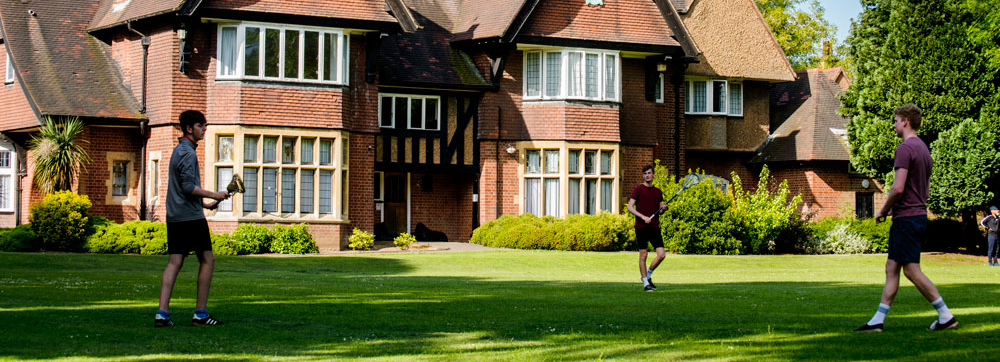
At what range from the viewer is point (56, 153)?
88.9 ft

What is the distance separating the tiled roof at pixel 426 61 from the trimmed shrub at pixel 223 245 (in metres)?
6.69

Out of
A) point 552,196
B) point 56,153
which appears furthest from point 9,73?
point 552,196

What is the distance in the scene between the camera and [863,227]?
33188 mm

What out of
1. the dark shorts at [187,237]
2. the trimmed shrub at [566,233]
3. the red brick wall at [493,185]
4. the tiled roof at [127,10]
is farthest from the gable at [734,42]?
the dark shorts at [187,237]

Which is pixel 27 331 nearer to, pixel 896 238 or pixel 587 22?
pixel 896 238

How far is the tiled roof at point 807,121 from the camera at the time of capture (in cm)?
3734

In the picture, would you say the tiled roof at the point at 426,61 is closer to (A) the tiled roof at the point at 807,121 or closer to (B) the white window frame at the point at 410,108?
(B) the white window frame at the point at 410,108

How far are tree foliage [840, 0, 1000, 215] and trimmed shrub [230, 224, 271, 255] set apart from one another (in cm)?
1658

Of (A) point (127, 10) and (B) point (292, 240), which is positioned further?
(A) point (127, 10)

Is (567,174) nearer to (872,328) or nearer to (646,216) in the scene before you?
(646,216)

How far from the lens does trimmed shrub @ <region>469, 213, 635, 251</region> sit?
2958 centimetres

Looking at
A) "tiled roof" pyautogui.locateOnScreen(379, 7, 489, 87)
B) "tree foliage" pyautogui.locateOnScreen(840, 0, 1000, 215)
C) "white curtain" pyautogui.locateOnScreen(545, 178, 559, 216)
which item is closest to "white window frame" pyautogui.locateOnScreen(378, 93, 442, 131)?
"tiled roof" pyautogui.locateOnScreen(379, 7, 489, 87)

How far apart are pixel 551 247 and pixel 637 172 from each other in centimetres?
507

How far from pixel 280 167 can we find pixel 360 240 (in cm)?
270
